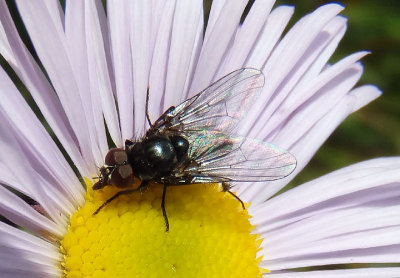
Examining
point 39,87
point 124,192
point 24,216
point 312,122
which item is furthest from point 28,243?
point 312,122

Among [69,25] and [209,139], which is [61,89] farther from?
[209,139]

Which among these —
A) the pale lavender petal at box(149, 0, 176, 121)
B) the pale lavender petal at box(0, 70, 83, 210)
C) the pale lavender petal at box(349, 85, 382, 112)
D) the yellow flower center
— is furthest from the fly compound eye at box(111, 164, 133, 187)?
A: the pale lavender petal at box(349, 85, 382, 112)

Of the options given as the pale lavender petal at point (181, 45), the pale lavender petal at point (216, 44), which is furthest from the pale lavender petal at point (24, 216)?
the pale lavender petal at point (216, 44)

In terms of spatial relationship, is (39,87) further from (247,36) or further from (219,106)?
(247,36)

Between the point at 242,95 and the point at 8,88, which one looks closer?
the point at 8,88

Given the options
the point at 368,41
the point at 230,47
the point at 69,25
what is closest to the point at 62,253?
the point at 69,25

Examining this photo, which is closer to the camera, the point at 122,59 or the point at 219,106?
the point at 122,59

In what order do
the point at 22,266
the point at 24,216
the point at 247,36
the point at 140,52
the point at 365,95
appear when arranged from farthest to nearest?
the point at 365,95 → the point at 247,36 → the point at 140,52 → the point at 24,216 → the point at 22,266
